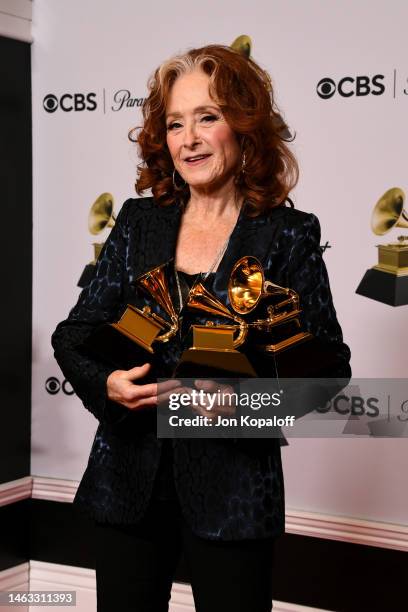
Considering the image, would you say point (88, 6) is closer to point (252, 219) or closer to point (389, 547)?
point (252, 219)

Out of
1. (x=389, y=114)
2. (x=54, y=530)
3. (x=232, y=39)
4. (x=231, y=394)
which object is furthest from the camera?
(x=54, y=530)

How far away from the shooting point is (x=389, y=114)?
8.92 feet

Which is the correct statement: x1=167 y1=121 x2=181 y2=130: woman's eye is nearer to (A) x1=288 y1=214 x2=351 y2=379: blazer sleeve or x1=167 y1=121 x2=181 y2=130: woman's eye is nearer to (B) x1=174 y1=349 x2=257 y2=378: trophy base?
(A) x1=288 y1=214 x2=351 y2=379: blazer sleeve

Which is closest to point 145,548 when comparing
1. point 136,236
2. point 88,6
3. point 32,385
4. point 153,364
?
point 153,364

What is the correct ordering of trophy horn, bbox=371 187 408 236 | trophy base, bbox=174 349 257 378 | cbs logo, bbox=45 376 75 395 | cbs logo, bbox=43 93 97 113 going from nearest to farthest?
trophy base, bbox=174 349 257 378, trophy horn, bbox=371 187 408 236, cbs logo, bbox=43 93 97 113, cbs logo, bbox=45 376 75 395

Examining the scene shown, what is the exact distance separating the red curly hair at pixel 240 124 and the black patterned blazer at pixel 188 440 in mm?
67

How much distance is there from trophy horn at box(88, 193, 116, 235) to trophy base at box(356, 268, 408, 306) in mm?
1014

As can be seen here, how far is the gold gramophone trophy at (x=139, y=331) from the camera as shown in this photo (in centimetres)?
158

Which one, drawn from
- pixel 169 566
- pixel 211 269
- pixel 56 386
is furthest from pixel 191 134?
pixel 56 386

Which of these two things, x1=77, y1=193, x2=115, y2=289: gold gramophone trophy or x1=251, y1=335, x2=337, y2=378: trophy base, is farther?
x1=77, y1=193, x2=115, y2=289: gold gramophone trophy

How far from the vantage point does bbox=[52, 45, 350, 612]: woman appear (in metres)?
1.60

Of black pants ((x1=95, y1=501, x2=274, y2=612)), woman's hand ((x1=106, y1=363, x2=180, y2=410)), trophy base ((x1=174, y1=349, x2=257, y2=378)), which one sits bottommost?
black pants ((x1=95, y1=501, x2=274, y2=612))

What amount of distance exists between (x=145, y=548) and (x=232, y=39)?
6.30 ft

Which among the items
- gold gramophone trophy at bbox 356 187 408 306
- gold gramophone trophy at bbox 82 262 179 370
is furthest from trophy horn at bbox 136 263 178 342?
gold gramophone trophy at bbox 356 187 408 306
